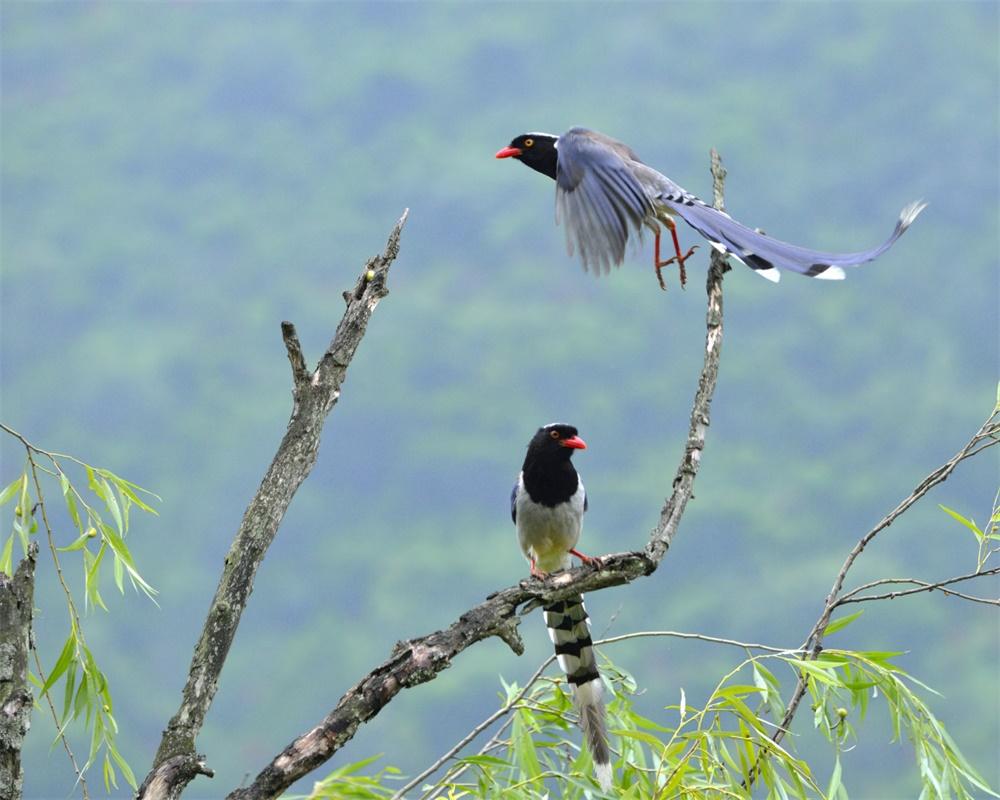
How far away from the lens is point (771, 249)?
12.1 feet

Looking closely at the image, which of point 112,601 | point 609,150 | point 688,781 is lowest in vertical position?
point 688,781

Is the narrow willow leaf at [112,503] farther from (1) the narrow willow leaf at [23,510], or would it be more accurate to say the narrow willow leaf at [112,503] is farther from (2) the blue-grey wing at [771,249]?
(2) the blue-grey wing at [771,249]

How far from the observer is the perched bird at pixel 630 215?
3.64 metres

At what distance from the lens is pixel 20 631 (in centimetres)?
264

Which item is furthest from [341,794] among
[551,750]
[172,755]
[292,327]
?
[292,327]

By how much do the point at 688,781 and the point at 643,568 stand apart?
21.6 inches

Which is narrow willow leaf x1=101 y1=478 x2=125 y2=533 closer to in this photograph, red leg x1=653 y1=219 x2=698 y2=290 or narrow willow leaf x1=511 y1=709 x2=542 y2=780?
narrow willow leaf x1=511 y1=709 x2=542 y2=780

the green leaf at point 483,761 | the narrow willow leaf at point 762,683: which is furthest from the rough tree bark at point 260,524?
the narrow willow leaf at point 762,683

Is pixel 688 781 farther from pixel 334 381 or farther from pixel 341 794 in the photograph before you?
pixel 334 381

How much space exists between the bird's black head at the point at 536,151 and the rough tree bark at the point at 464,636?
236 cm

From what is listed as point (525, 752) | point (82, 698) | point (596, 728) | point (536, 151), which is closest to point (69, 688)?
point (82, 698)

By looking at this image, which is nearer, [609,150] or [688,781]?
[688,781]

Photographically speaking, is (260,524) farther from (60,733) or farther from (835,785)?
(835,785)

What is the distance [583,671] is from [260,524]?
1263mm
